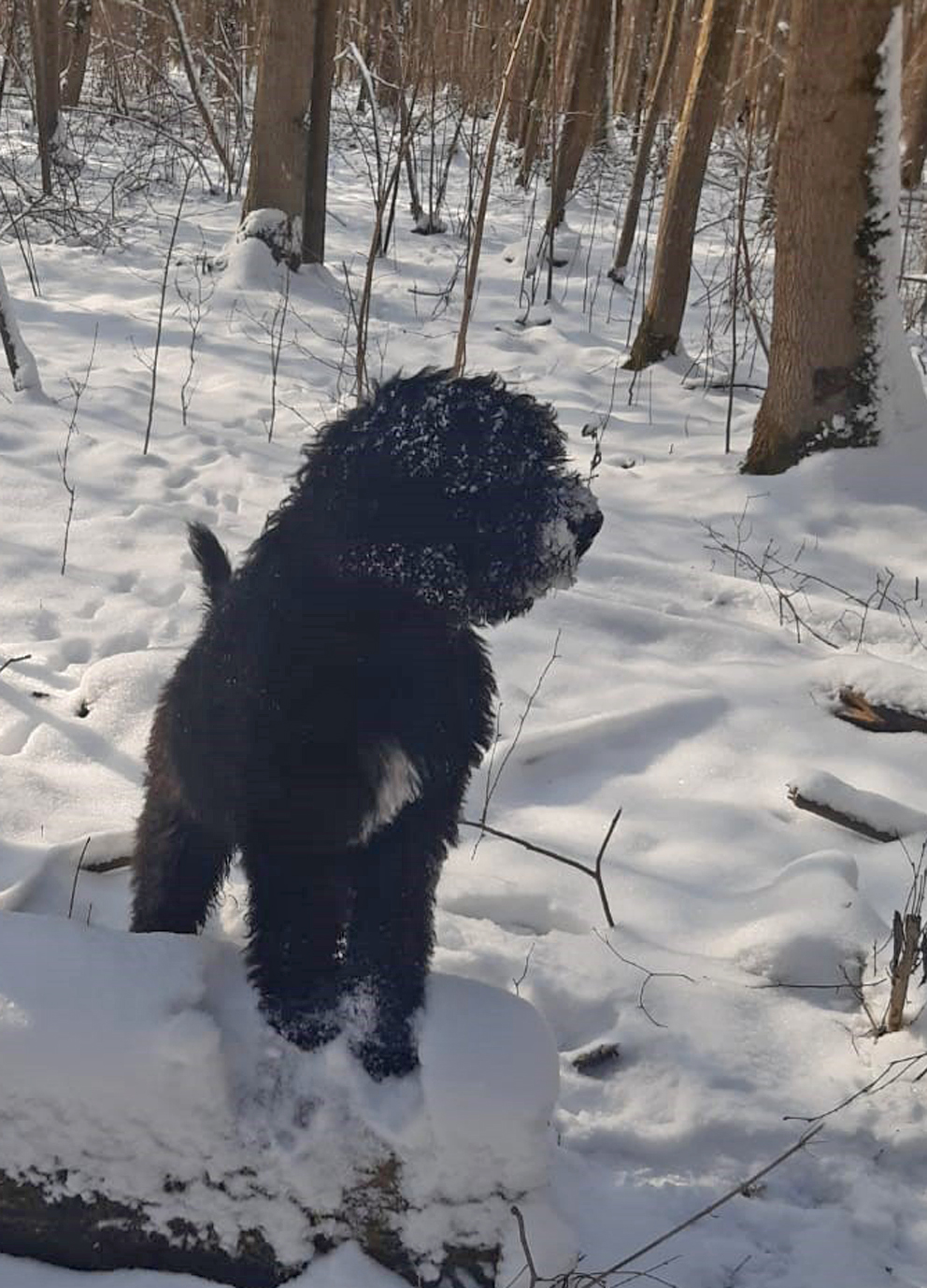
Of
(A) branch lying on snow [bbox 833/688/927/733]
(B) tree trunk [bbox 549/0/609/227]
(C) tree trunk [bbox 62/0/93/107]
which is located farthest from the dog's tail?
(C) tree trunk [bbox 62/0/93/107]

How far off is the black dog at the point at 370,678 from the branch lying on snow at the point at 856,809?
1.73m

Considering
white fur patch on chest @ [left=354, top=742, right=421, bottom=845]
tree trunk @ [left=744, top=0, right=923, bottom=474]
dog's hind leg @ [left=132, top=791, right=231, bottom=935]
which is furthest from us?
tree trunk @ [left=744, top=0, right=923, bottom=474]

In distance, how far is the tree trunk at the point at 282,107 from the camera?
29.1 ft

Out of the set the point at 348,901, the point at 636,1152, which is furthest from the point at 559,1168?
the point at 348,901

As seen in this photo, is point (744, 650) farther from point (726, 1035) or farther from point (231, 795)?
point (231, 795)

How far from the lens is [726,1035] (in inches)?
106


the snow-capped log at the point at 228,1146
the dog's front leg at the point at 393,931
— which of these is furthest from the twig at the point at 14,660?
the dog's front leg at the point at 393,931

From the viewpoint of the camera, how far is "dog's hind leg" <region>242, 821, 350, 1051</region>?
2.01 m

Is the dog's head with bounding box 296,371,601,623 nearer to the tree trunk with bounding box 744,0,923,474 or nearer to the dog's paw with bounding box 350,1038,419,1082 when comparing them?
the dog's paw with bounding box 350,1038,419,1082

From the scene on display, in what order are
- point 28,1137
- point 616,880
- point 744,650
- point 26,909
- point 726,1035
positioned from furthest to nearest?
point 744,650, point 616,880, point 26,909, point 726,1035, point 28,1137

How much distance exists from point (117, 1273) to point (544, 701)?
2.61 meters

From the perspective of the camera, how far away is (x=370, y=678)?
1993mm

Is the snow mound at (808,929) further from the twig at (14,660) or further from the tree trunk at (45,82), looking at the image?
the tree trunk at (45,82)

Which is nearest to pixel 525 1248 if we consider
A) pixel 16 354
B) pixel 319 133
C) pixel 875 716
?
pixel 875 716
